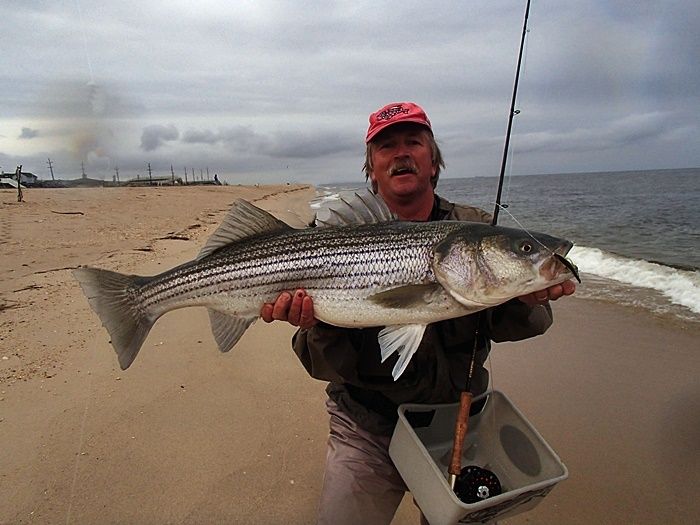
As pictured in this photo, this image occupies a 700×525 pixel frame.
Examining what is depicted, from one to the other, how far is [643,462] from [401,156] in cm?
338

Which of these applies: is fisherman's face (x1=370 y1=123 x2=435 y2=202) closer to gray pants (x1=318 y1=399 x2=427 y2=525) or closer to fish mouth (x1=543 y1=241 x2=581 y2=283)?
fish mouth (x1=543 y1=241 x2=581 y2=283)

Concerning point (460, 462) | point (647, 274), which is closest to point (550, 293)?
point (460, 462)

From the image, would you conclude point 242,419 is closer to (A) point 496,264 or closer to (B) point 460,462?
(B) point 460,462

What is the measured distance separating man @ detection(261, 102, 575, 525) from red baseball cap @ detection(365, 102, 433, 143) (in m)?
1.60

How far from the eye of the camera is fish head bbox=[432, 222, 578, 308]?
2.68 metres

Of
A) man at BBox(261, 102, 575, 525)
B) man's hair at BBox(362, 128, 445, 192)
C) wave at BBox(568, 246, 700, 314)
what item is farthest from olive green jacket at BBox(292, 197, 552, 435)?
wave at BBox(568, 246, 700, 314)

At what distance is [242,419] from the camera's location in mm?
4406

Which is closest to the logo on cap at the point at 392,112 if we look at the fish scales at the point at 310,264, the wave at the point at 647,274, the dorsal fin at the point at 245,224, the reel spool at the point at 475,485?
the fish scales at the point at 310,264

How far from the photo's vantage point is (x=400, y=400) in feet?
10.0

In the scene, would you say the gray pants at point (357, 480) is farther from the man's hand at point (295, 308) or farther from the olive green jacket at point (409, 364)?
the man's hand at point (295, 308)

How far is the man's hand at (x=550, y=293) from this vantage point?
269cm

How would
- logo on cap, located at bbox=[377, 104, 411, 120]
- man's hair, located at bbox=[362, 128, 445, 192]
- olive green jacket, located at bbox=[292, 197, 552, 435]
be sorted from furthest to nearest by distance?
man's hair, located at bbox=[362, 128, 445, 192], logo on cap, located at bbox=[377, 104, 411, 120], olive green jacket, located at bbox=[292, 197, 552, 435]

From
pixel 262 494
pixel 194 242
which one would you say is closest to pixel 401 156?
pixel 262 494

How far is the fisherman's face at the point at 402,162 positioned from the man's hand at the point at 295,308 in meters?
1.21
